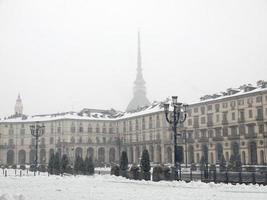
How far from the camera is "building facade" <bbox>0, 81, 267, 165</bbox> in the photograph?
71000 mm

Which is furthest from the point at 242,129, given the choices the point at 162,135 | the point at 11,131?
the point at 11,131

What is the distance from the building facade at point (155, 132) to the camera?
233 ft

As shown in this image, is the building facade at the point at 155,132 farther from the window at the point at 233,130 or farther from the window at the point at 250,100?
the window at the point at 250,100

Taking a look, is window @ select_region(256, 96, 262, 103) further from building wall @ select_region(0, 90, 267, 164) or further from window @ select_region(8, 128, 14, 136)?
window @ select_region(8, 128, 14, 136)

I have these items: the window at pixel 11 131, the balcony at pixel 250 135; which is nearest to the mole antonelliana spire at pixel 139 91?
the window at pixel 11 131

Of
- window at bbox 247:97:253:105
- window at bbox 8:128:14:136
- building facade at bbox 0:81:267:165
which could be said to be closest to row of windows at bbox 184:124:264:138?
building facade at bbox 0:81:267:165

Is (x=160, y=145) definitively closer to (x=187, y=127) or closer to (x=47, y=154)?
(x=187, y=127)

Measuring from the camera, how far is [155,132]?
93.8m

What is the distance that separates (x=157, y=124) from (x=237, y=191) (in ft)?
233

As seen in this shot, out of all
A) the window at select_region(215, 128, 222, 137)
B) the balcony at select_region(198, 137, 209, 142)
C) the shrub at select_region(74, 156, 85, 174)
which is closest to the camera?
the shrub at select_region(74, 156, 85, 174)

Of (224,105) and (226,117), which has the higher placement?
(224,105)

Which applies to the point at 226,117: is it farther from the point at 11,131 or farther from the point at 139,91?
the point at 139,91

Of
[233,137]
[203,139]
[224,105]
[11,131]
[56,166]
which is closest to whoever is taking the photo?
[56,166]

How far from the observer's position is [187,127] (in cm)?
8538
